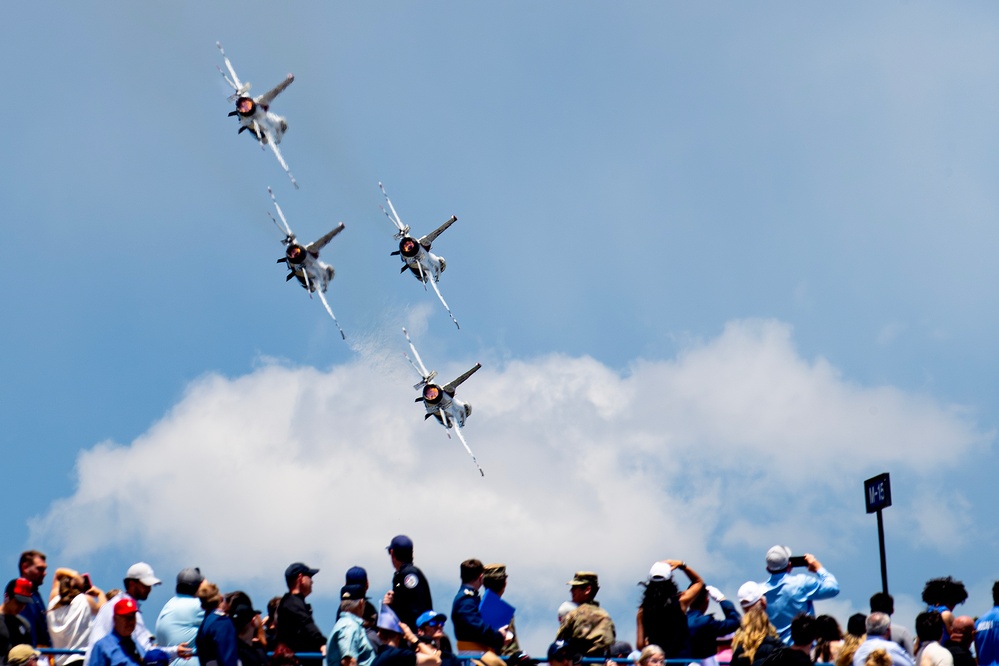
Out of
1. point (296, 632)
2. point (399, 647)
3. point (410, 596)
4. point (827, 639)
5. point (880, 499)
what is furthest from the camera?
point (880, 499)

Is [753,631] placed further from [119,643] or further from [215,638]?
[119,643]

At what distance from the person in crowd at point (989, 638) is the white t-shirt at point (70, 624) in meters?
10.7

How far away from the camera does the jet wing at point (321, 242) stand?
202 ft

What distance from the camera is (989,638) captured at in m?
18.1

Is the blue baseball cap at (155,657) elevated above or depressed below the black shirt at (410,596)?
below

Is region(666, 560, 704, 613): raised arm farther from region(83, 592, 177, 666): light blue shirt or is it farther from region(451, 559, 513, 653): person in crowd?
region(83, 592, 177, 666): light blue shirt

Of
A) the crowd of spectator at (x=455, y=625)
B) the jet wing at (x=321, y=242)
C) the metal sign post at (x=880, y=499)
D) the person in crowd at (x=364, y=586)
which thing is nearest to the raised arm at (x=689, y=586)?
the crowd of spectator at (x=455, y=625)

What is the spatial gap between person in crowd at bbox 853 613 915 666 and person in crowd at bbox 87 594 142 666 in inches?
313

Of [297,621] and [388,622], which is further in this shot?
[297,621]

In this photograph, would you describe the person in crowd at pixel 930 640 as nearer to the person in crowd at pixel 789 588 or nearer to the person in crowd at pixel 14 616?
the person in crowd at pixel 789 588

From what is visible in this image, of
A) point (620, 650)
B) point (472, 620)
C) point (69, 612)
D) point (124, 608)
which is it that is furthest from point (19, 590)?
point (620, 650)

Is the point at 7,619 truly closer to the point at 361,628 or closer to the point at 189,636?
the point at 189,636

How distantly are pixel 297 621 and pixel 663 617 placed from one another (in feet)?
14.4

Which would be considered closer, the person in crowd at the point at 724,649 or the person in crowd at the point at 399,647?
the person in crowd at the point at 399,647
